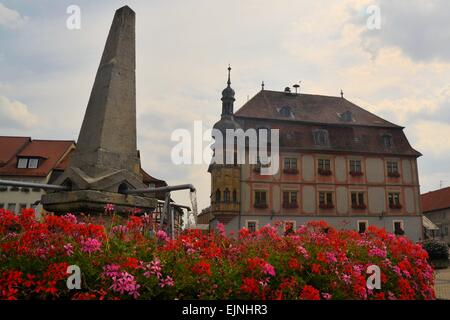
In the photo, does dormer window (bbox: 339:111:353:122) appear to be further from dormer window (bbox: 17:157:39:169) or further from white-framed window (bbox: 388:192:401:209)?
dormer window (bbox: 17:157:39:169)

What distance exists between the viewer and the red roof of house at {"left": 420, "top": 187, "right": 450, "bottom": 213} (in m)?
56.3

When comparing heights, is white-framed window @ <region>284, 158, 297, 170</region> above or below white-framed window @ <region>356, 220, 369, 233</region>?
above

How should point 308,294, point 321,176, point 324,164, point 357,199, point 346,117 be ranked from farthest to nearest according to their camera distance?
1. point 346,117
2. point 324,164
3. point 357,199
4. point 321,176
5. point 308,294

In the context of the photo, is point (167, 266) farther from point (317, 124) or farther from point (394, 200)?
point (394, 200)

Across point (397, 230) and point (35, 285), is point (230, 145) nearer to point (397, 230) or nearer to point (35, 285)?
point (397, 230)

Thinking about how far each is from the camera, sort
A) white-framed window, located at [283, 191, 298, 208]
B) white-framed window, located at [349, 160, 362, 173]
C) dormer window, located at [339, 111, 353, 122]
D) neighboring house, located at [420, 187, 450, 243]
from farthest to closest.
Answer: neighboring house, located at [420, 187, 450, 243] < dormer window, located at [339, 111, 353, 122] < white-framed window, located at [349, 160, 362, 173] < white-framed window, located at [283, 191, 298, 208]

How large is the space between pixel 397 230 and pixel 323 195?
8.07 m

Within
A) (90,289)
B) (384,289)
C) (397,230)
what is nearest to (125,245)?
(90,289)

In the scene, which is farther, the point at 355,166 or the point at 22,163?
the point at 22,163

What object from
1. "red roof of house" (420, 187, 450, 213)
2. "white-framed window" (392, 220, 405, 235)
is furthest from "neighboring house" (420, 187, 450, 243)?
"white-framed window" (392, 220, 405, 235)

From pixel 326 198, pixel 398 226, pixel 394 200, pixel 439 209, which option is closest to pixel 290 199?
pixel 326 198

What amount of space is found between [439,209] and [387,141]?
24.4 m

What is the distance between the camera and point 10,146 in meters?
40.8

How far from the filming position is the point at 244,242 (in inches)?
189
